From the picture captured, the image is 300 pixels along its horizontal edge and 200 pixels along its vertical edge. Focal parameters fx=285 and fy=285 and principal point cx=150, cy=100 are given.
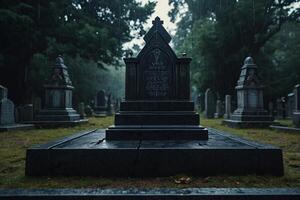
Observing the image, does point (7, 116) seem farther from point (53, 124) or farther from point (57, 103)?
point (57, 103)

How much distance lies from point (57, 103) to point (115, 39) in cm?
833

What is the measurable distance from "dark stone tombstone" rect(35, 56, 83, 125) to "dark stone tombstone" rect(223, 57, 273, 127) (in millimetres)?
8362

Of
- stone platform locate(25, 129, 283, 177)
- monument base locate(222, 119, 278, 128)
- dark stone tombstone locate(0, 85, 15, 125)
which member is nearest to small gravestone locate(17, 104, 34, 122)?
dark stone tombstone locate(0, 85, 15, 125)

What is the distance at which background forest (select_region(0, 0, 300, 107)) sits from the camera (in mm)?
19016

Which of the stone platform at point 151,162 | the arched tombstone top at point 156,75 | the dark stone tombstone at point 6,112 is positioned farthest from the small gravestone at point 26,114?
the stone platform at point 151,162

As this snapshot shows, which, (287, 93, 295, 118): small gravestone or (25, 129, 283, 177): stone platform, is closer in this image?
(25, 129, 283, 177): stone platform

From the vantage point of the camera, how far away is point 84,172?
179 inches

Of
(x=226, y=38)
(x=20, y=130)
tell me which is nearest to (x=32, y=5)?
(x=20, y=130)

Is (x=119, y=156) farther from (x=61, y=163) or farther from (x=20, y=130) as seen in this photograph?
(x=20, y=130)

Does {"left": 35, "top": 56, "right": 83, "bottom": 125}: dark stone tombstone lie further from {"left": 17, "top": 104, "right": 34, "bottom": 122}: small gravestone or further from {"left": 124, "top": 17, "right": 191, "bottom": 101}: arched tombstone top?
{"left": 124, "top": 17, "right": 191, "bottom": 101}: arched tombstone top

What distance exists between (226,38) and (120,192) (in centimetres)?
2428

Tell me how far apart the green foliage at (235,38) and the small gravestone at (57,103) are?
593 inches

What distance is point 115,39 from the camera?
2128 cm

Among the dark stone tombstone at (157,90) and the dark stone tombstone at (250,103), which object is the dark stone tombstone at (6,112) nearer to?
the dark stone tombstone at (157,90)
